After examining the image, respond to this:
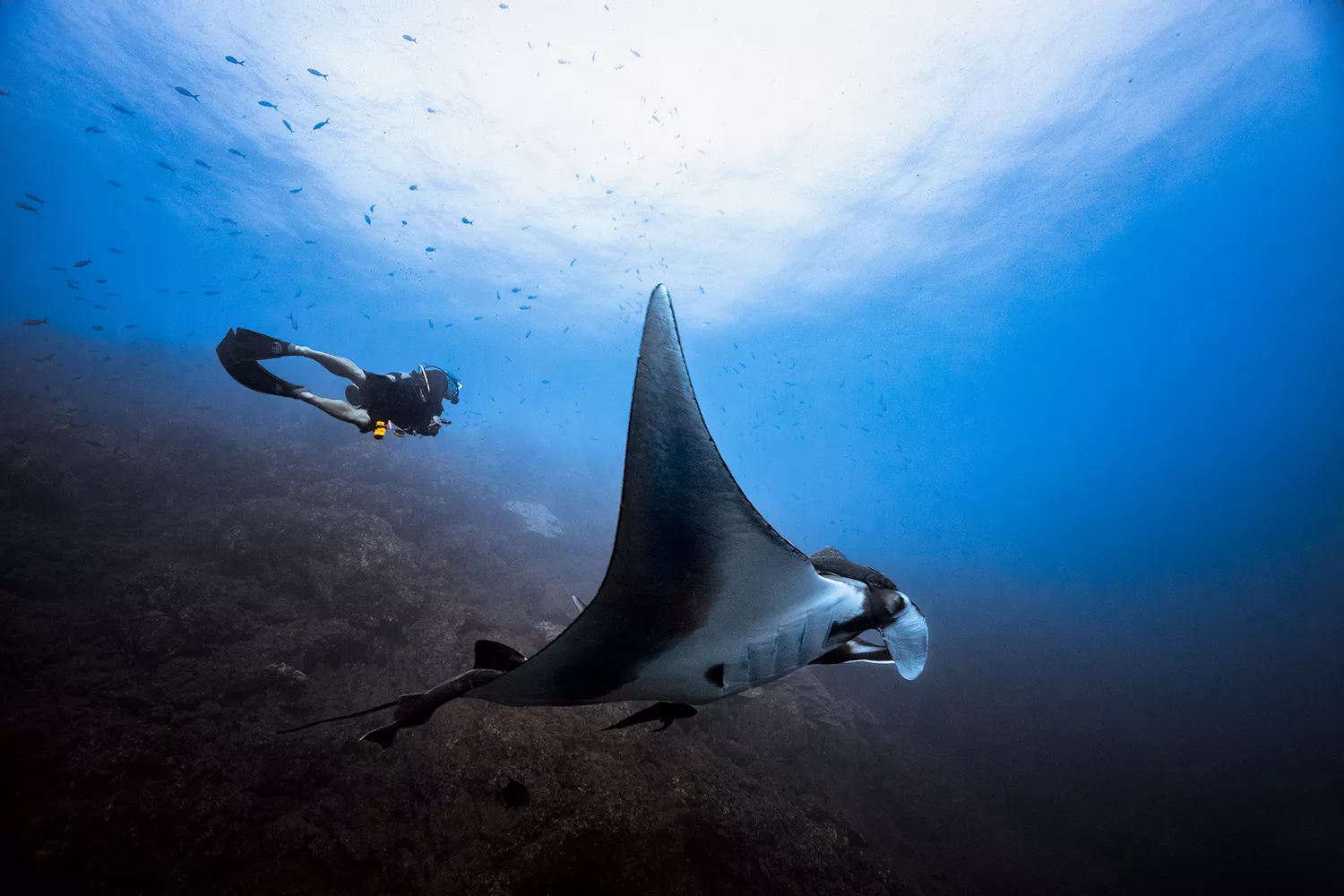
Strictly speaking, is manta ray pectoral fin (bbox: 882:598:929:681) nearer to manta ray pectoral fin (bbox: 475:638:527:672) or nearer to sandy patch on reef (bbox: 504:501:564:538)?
manta ray pectoral fin (bbox: 475:638:527:672)

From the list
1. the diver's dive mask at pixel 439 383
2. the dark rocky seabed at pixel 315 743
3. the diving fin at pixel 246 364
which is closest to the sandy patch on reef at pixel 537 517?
the dark rocky seabed at pixel 315 743

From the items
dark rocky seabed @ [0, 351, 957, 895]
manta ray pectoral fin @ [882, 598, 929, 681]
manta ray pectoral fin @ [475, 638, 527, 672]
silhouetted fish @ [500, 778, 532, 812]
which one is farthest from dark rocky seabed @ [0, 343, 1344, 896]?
manta ray pectoral fin @ [882, 598, 929, 681]

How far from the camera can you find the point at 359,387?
19.3 ft

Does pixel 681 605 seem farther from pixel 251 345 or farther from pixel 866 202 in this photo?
pixel 866 202

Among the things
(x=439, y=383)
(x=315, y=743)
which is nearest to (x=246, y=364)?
(x=439, y=383)

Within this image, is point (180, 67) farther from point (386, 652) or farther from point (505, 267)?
point (386, 652)

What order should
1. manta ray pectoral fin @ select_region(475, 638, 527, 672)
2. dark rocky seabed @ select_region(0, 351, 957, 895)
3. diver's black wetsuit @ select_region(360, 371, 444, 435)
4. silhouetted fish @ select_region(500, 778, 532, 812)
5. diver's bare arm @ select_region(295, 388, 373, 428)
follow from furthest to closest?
diver's black wetsuit @ select_region(360, 371, 444, 435) → diver's bare arm @ select_region(295, 388, 373, 428) → dark rocky seabed @ select_region(0, 351, 957, 895) → silhouetted fish @ select_region(500, 778, 532, 812) → manta ray pectoral fin @ select_region(475, 638, 527, 672)

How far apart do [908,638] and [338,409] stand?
6.53 metres

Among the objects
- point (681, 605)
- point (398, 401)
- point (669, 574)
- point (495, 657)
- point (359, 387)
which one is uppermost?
point (359, 387)

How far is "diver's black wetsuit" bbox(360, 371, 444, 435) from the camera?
18.7 ft

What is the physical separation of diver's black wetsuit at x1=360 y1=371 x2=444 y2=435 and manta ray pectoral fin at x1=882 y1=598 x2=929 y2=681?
604 centimetres

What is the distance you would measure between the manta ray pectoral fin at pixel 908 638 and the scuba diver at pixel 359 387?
19.2 feet

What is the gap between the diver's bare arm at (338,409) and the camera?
546 cm

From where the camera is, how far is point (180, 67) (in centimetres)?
1689
